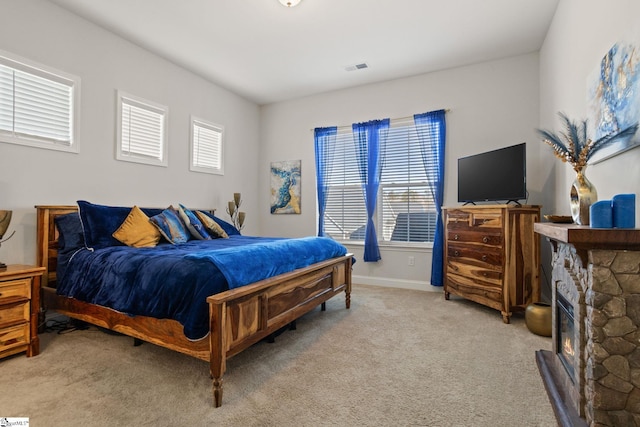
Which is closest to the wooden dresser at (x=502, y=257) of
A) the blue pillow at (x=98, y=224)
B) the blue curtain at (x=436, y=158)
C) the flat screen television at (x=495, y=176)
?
the flat screen television at (x=495, y=176)

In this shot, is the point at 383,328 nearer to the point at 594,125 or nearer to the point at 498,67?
the point at 594,125

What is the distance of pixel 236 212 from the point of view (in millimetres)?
4812

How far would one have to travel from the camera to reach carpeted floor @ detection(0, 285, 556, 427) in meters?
1.54

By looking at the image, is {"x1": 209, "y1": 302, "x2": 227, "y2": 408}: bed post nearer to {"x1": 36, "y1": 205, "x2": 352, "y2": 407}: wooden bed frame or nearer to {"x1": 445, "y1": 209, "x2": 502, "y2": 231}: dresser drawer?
{"x1": 36, "y1": 205, "x2": 352, "y2": 407}: wooden bed frame

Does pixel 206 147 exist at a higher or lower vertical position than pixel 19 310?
higher

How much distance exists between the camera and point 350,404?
1.64 metres

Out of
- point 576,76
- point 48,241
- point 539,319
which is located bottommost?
point 539,319

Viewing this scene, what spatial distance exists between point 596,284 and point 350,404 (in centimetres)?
127

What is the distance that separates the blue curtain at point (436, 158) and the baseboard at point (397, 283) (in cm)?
16

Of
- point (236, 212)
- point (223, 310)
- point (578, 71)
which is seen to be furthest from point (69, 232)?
point (578, 71)

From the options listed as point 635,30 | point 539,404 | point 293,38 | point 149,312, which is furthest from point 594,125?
point 149,312

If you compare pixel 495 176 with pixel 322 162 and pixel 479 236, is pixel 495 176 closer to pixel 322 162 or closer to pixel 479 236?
pixel 479 236

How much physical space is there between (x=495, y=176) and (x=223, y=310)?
301cm

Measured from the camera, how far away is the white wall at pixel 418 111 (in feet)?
11.9
